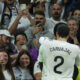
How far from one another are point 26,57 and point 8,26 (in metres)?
1.71

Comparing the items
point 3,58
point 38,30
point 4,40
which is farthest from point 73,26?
point 3,58

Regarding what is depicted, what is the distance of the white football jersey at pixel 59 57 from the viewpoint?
20.3 feet

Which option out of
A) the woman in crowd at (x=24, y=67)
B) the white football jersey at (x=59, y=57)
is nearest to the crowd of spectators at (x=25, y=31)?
the woman in crowd at (x=24, y=67)

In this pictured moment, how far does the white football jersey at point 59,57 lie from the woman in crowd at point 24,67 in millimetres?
1194

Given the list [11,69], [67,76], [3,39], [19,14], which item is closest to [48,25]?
[19,14]

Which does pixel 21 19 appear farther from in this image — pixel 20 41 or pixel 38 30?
pixel 20 41

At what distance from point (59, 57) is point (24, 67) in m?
1.52

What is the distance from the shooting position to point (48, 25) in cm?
909

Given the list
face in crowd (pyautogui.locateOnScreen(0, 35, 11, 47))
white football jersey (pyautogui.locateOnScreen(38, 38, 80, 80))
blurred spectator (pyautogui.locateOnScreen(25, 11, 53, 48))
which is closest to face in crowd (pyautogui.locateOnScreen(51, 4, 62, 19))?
blurred spectator (pyautogui.locateOnScreen(25, 11, 53, 48))

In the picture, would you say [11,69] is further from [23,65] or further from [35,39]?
[35,39]

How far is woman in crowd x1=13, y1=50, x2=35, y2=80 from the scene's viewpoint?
7.46 metres

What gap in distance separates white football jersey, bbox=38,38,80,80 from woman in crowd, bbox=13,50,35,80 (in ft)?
3.92

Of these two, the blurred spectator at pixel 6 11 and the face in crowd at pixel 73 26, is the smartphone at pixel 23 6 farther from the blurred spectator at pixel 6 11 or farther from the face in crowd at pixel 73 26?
the face in crowd at pixel 73 26

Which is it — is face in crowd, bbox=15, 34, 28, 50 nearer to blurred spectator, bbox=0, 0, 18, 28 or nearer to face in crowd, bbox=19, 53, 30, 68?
face in crowd, bbox=19, 53, 30, 68
